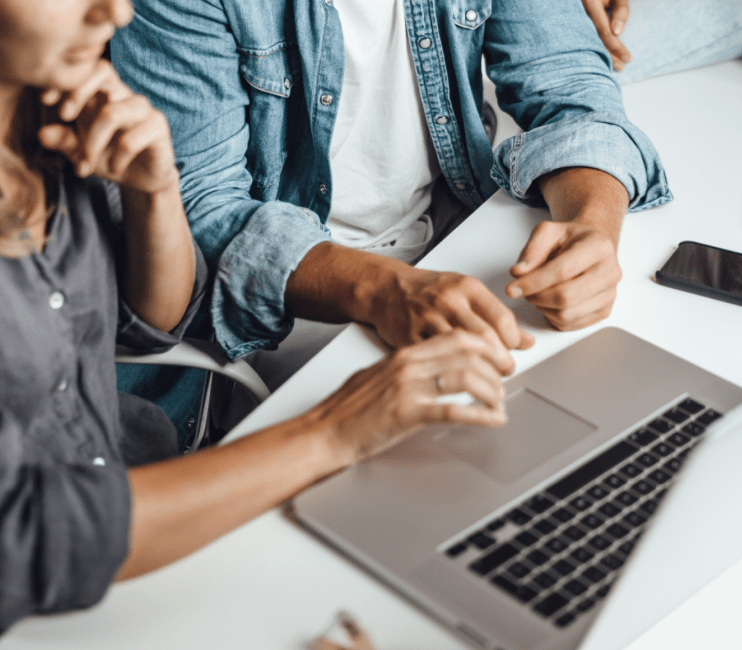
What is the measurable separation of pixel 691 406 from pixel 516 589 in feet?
1.01

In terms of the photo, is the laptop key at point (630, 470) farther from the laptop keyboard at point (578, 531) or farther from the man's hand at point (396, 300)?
the man's hand at point (396, 300)

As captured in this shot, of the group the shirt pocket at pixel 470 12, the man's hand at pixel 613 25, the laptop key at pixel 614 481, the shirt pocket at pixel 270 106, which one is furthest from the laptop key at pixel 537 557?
the man's hand at pixel 613 25

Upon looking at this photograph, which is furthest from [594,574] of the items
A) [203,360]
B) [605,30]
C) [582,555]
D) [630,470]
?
[605,30]

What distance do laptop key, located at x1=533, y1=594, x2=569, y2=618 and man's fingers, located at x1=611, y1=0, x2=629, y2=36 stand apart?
49.5 inches

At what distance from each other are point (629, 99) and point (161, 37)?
87 centimetres

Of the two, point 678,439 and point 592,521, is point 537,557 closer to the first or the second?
point 592,521

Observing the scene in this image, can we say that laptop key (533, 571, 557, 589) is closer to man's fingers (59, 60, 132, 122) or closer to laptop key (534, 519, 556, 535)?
laptop key (534, 519, 556, 535)

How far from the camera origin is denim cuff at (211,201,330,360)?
Answer: 0.94m

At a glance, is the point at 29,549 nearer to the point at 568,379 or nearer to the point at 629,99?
the point at 568,379

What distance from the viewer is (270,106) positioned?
1.15m

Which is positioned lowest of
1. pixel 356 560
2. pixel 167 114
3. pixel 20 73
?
pixel 356 560

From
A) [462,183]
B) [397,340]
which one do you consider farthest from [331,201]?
[397,340]

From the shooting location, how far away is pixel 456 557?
581 mm

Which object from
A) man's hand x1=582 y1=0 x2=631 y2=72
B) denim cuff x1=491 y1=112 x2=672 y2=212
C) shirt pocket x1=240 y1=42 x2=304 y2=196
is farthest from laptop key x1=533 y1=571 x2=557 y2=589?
man's hand x1=582 y1=0 x2=631 y2=72
